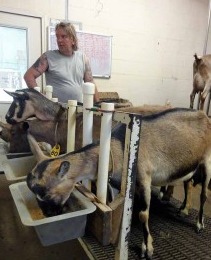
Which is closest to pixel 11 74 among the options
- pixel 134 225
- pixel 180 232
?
pixel 134 225

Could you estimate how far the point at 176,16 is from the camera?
16.6 feet

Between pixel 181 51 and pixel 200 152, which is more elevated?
pixel 181 51

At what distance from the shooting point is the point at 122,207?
3.96ft

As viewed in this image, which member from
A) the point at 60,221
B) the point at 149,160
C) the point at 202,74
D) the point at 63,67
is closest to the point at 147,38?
the point at 202,74

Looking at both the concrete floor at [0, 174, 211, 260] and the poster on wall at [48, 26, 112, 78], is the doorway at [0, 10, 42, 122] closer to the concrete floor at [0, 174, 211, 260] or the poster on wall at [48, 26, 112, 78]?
the poster on wall at [48, 26, 112, 78]

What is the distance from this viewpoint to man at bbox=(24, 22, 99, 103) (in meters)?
2.55

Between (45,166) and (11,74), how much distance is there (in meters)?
3.10

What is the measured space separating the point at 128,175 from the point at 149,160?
50 cm

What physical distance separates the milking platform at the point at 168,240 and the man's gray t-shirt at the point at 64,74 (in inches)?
57.9

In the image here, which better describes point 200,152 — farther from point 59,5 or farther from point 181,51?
point 181,51

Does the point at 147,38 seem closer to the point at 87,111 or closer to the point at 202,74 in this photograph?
the point at 202,74

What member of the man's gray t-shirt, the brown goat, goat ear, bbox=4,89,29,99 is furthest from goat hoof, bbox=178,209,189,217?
the brown goat

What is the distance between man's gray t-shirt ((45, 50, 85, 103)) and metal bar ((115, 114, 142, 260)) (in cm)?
165

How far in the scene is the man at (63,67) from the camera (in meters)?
2.55
